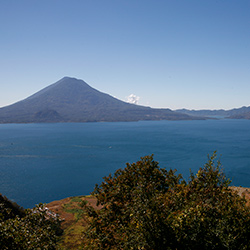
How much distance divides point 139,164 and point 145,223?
29.6 ft

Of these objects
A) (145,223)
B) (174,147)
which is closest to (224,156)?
(174,147)

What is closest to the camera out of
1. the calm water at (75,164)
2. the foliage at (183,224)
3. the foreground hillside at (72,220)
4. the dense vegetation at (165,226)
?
the dense vegetation at (165,226)

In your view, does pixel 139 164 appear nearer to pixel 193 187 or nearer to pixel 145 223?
pixel 193 187

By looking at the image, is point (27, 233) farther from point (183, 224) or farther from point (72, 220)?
point (72, 220)

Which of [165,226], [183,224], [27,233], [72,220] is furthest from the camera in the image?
[72,220]

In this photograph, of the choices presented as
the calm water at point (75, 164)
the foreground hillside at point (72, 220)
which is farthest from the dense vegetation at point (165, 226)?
the calm water at point (75, 164)

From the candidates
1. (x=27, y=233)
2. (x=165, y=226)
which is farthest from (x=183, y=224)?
(x=27, y=233)

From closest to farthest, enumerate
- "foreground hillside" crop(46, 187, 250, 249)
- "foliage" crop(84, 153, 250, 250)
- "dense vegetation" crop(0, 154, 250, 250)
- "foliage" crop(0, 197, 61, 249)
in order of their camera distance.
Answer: "foliage" crop(0, 197, 61, 249) → "dense vegetation" crop(0, 154, 250, 250) → "foliage" crop(84, 153, 250, 250) → "foreground hillside" crop(46, 187, 250, 249)

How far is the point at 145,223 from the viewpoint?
11.2 metres

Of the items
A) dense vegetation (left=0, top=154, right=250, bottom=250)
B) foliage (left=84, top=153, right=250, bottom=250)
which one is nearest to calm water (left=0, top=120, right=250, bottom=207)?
dense vegetation (left=0, top=154, right=250, bottom=250)

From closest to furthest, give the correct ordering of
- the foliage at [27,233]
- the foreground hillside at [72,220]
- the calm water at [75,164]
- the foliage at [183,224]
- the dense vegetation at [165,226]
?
the foliage at [27,233], the dense vegetation at [165,226], the foliage at [183,224], the foreground hillside at [72,220], the calm water at [75,164]

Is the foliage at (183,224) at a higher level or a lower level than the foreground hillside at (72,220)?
higher

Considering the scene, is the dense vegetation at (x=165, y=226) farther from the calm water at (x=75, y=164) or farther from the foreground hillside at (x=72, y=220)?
the calm water at (x=75, y=164)

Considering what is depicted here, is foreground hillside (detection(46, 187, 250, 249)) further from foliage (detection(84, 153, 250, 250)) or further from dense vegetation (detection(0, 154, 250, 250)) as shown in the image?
dense vegetation (detection(0, 154, 250, 250))
